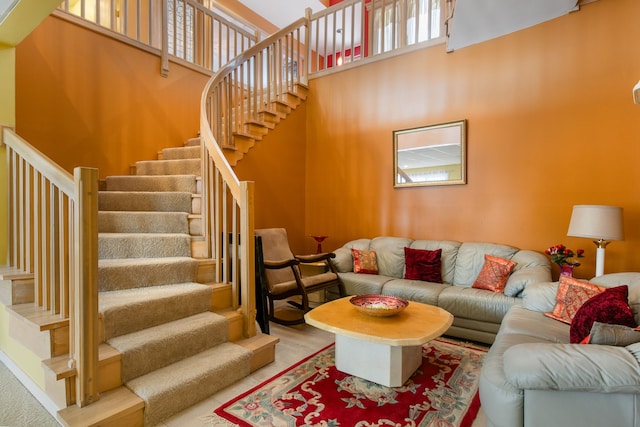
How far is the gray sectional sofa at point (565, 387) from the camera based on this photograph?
1.30 m

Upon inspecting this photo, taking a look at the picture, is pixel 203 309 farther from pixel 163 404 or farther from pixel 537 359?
pixel 537 359

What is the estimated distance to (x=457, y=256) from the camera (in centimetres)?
363

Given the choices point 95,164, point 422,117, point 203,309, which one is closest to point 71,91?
point 95,164

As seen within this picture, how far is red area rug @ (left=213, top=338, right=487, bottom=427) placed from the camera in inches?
73.7

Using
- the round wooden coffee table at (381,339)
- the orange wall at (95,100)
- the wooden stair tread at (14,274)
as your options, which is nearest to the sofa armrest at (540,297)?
the round wooden coffee table at (381,339)

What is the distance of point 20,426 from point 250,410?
1184 millimetres

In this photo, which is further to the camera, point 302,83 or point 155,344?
point 302,83

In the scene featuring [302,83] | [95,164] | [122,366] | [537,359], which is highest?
[302,83]

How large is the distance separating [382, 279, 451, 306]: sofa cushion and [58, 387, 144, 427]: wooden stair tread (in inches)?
93.8

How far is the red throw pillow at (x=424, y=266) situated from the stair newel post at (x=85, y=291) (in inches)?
114

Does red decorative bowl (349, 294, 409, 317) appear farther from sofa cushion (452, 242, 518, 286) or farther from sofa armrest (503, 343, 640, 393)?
sofa cushion (452, 242, 518, 286)

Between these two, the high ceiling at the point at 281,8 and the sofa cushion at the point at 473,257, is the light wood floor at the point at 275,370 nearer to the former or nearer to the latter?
the sofa cushion at the point at 473,257

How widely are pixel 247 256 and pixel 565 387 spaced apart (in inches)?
79.5

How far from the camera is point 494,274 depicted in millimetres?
3158
